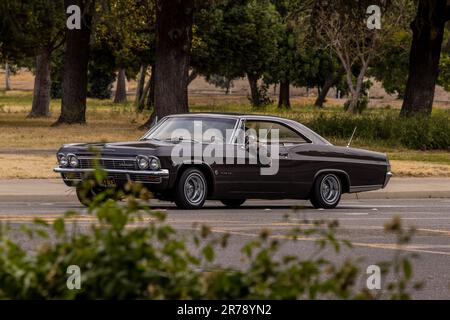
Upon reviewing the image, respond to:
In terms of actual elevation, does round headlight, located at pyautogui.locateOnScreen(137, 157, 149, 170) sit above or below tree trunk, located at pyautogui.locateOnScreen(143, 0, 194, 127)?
below

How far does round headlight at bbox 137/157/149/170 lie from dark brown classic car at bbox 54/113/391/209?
0.6 inches

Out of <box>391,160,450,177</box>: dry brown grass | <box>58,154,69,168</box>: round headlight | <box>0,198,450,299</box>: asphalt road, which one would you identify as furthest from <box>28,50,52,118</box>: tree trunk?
<box>58,154,69,168</box>: round headlight

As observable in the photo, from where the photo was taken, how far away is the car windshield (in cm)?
1941

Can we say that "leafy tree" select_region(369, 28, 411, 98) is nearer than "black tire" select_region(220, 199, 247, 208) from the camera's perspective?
No

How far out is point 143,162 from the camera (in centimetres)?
1833

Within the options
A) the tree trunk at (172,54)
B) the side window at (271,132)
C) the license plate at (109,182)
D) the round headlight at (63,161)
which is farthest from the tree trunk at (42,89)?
the license plate at (109,182)

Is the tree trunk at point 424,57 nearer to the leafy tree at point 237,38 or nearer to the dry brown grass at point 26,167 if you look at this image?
the dry brown grass at point 26,167

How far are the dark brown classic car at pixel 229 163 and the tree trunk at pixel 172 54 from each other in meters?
15.7

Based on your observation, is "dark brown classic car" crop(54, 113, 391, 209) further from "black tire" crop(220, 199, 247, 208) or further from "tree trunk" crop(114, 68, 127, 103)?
"tree trunk" crop(114, 68, 127, 103)

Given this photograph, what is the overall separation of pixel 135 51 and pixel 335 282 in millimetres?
64067

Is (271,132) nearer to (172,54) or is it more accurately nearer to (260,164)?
(260,164)
